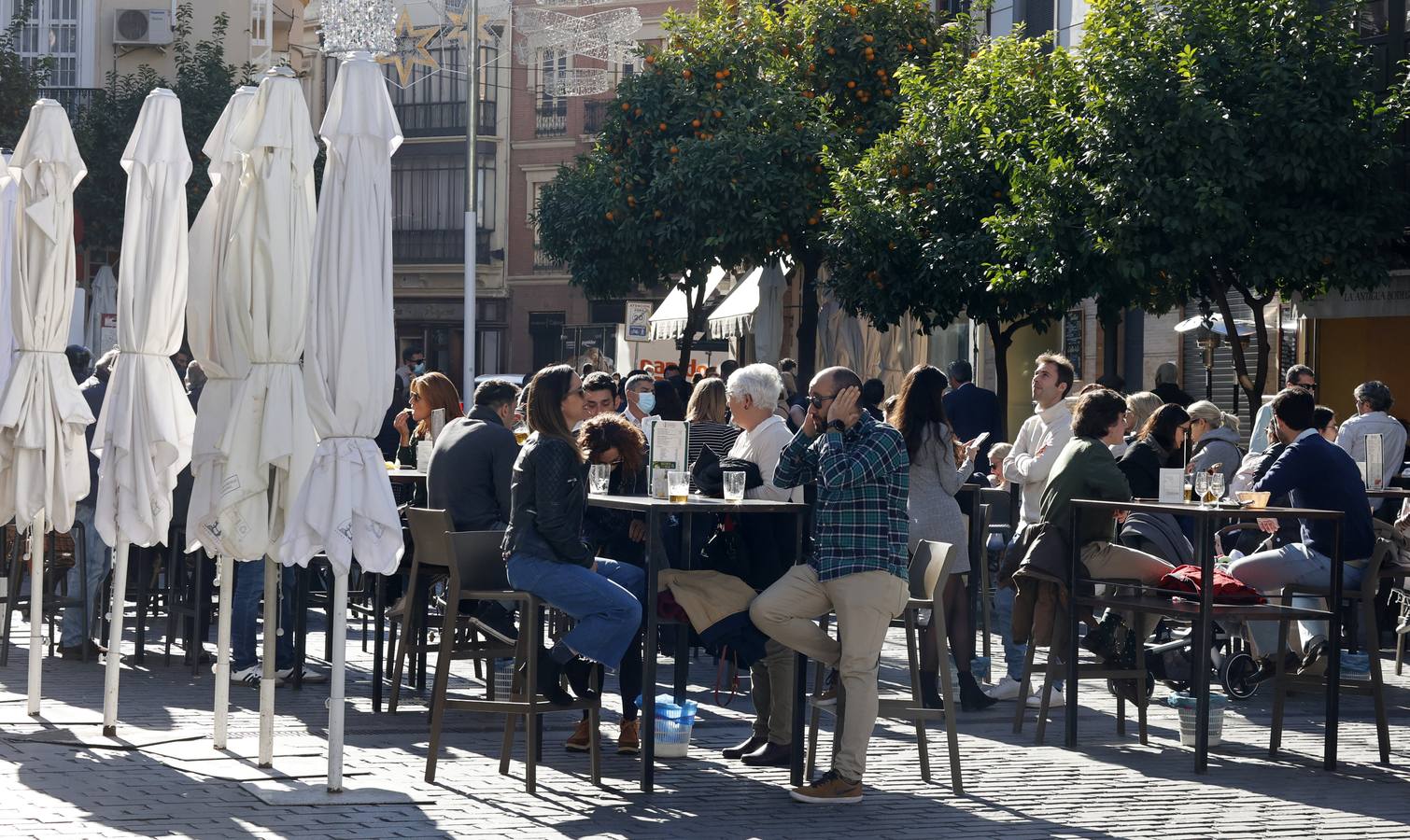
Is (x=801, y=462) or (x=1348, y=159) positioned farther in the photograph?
(x=1348, y=159)

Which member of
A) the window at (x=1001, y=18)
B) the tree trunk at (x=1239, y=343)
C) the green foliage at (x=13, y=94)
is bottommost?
the tree trunk at (x=1239, y=343)

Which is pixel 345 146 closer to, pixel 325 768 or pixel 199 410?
pixel 199 410

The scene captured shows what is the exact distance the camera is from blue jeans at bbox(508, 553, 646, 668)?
8453 millimetres

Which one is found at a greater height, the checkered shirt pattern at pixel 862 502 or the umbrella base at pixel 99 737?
the checkered shirt pattern at pixel 862 502

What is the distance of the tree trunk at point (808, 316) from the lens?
2708cm

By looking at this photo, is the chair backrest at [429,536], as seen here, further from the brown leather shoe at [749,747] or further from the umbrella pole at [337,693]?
the brown leather shoe at [749,747]

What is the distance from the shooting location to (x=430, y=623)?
479 inches

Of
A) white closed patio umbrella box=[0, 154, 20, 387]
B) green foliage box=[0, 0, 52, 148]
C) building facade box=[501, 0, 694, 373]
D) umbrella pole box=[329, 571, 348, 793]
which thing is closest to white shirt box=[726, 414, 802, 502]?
umbrella pole box=[329, 571, 348, 793]

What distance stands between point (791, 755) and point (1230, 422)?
895 centimetres

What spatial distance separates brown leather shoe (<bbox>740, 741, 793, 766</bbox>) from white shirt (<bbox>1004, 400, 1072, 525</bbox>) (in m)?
2.73

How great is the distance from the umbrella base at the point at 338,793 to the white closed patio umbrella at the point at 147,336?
1887mm

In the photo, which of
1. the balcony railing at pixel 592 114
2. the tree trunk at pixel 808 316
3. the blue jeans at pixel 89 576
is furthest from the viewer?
the balcony railing at pixel 592 114

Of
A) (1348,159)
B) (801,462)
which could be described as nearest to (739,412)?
(801,462)

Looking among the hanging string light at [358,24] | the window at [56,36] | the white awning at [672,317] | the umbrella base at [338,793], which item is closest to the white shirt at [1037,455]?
the umbrella base at [338,793]
